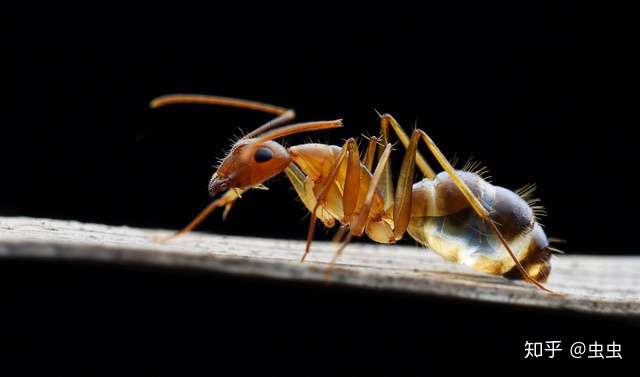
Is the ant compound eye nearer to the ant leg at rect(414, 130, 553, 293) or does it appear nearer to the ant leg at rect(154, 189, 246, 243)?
the ant leg at rect(154, 189, 246, 243)

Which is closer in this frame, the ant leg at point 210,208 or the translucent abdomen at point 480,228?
the ant leg at point 210,208

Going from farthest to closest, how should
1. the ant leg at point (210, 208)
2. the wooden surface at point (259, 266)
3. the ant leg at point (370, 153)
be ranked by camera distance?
the ant leg at point (370, 153) → the ant leg at point (210, 208) → the wooden surface at point (259, 266)

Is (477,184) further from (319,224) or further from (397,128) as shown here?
(319,224)

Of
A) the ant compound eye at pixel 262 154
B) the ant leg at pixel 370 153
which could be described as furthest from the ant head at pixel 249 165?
the ant leg at pixel 370 153

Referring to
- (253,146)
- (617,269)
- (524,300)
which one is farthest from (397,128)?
(524,300)

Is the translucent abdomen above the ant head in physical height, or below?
below

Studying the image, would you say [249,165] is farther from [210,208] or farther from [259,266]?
[259,266]

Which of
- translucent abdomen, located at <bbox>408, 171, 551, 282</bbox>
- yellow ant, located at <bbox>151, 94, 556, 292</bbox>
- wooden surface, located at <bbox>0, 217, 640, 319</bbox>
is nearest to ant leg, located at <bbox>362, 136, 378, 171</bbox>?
yellow ant, located at <bbox>151, 94, 556, 292</bbox>

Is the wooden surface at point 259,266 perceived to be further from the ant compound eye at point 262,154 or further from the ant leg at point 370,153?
the ant leg at point 370,153
